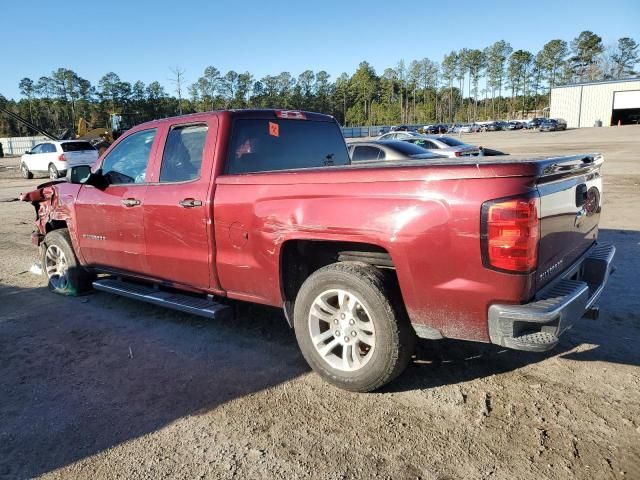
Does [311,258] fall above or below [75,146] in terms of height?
below

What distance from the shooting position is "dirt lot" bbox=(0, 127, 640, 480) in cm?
272

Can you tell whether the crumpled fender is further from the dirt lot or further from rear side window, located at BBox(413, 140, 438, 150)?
rear side window, located at BBox(413, 140, 438, 150)

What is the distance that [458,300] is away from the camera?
2.91 meters

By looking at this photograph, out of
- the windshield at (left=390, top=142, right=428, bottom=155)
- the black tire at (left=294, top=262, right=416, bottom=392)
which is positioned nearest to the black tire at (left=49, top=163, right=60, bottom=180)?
the windshield at (left=390, top=142, right=428, bottom=155)

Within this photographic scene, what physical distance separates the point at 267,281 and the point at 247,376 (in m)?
0.72

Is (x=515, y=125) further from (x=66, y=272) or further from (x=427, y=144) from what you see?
(x=66, y=272)

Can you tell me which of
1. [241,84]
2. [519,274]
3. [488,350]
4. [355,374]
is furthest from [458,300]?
[241,84]

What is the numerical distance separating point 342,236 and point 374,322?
0.59m

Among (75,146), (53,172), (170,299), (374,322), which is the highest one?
(75,146)

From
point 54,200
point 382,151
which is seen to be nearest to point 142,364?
point 54,200

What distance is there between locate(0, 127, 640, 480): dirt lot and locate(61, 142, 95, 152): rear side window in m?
20.0

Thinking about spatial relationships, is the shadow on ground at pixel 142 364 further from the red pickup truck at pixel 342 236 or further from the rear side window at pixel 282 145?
the rear side window at pixel 282 145

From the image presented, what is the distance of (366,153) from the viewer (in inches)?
497

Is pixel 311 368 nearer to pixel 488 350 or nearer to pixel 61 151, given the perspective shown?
pixel 488 350
